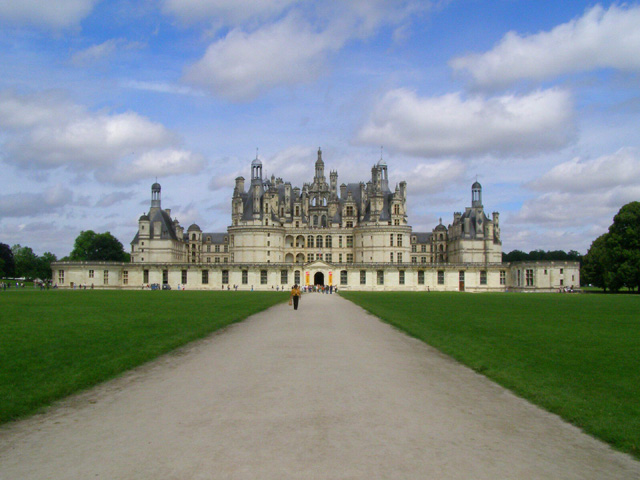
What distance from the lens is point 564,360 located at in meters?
14.4

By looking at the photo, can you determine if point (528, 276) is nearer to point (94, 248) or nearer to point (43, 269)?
point (94, 248)

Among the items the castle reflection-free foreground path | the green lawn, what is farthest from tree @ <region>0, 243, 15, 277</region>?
the castle reflection-free foreground path

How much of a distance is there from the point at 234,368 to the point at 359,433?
20.6ft

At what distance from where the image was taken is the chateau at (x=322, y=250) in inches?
3585

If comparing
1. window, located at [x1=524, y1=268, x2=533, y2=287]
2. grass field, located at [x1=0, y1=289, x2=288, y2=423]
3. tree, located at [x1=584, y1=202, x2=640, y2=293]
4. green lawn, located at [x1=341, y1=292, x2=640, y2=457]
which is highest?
tree, located at [x1=584, y1=202, x2=640, y2=293]

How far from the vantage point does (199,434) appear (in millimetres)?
8055

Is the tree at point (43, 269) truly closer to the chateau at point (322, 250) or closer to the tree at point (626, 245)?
the chateau at point (322, 250)

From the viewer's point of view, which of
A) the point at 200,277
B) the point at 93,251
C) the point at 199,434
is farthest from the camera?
the point at 93,251

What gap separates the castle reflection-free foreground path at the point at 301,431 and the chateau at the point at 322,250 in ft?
255

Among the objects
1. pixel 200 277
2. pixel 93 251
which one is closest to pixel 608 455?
pixel 200 277

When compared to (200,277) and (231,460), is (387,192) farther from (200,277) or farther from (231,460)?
(231,460)

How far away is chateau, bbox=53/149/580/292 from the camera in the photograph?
91.1 m

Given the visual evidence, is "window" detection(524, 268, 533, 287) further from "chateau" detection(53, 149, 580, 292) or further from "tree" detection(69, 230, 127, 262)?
"tree" detection(69, 230, 127, 262)

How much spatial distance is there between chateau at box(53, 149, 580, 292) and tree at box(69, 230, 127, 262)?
19968 mm
